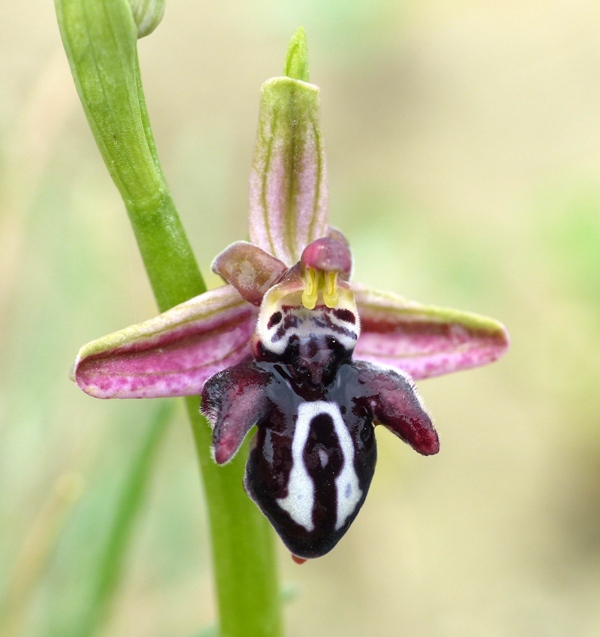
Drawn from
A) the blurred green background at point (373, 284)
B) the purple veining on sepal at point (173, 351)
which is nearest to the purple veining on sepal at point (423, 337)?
the purple veining on sepal at point (173, 351)

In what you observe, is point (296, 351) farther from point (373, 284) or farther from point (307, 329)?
point (373, 284)

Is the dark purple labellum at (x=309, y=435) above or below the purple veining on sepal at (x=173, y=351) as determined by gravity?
below

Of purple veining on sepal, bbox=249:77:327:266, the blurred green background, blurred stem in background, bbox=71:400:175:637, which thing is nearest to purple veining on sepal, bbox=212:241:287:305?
purple veining on sepal, bbox=249:77:327:266

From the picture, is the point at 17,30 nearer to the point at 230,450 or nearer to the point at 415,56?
the point at 415,56

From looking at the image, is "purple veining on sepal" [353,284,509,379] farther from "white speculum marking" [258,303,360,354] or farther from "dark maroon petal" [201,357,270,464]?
"dark maroon petal" [201,357,270,464]

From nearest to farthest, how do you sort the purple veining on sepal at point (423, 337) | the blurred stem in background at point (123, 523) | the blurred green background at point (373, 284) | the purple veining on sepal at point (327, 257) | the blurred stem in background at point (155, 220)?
the blurred stem in background at point (155, 220) → the purple veining on sepal at point (327, 257) → the purple veining on sepal at point (423, 337) → the blurred stem in background at point (123, 523) → the blurred green background at point (373, 284)

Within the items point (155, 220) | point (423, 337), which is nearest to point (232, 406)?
point (155, 220)

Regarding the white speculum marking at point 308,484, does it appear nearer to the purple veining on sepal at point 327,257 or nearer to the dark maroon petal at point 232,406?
the dark maroon petal at point 232,406
